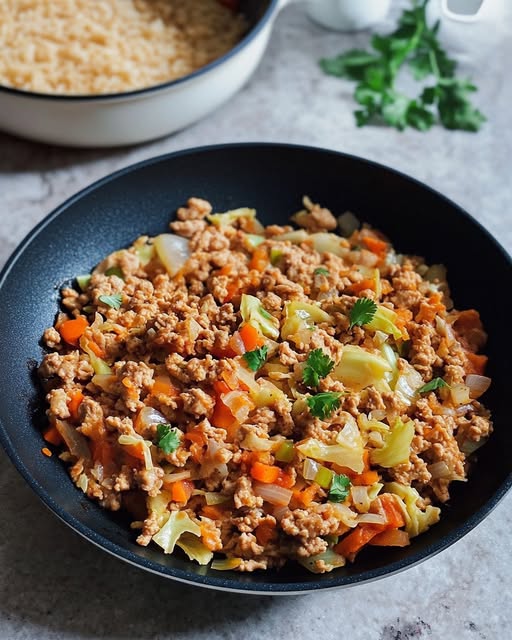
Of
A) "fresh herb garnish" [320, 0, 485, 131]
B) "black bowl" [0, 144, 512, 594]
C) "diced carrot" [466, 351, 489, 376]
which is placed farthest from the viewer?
"fresh herb garnish" [320, 0, 485, 131]

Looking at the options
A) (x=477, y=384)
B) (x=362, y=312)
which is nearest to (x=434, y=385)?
(x=477, y=384)

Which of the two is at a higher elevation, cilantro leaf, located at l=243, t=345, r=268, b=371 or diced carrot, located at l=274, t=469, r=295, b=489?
cilantro leaf, located at l=243, t=345, r=268, b=371

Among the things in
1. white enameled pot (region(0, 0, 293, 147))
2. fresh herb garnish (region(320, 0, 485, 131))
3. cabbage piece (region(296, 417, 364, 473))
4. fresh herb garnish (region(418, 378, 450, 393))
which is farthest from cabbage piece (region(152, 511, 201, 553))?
fresh herb garnish (region(320, 0, 485, 131))

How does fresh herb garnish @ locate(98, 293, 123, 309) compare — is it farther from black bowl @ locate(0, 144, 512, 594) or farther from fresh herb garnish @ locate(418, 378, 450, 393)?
fresh herb garnish @ locate(418, 378, 450, 393)

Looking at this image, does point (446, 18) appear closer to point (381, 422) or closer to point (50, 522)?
point (381, 422)

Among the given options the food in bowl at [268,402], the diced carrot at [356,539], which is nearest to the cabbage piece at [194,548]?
the food in bowl at [268,402]

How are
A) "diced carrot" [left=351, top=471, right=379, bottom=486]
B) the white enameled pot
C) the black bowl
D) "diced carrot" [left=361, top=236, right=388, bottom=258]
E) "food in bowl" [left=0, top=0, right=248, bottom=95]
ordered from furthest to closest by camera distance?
"food in bowl" [left=0, top=0, right=248, bottom=95]
the white enameled pot
"diced carrot" [left=361, top=236, right=388, bottom=258]
"diced carrot" [left=351, top=471, right=379, bottom=486]
the black bowl

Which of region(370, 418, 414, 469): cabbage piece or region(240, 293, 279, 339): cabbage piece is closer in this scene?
region(370, 418, 414, 469): cabbage piece
